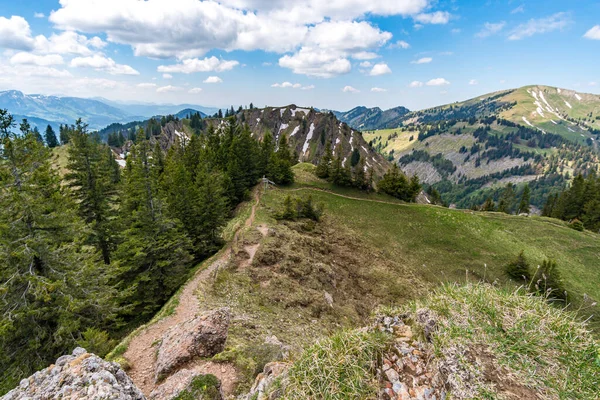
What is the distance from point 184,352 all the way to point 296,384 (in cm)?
956

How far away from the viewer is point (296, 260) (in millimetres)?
30938

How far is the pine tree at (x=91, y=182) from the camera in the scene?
3148 cm

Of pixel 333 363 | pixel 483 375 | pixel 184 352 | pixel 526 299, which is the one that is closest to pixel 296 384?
pixel 333 363

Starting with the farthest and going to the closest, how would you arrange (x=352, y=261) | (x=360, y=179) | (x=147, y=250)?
(x=360, y=179)
(x=352, y=261)
(x=147, y=250)

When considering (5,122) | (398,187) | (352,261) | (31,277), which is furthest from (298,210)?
(5,122)

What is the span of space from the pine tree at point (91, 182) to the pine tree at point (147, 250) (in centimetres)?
858

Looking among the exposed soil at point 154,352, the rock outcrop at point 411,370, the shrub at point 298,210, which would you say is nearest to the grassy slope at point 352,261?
the exposed soil at point 154,352

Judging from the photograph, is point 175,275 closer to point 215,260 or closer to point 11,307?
point 215,260

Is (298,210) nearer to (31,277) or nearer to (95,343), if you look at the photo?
(95,343)

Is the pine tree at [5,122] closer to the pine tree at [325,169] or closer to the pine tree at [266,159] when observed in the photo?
the pine tree at [266,159]

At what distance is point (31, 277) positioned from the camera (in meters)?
16.1

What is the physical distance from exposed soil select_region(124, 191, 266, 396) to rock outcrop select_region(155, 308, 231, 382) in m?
0.51

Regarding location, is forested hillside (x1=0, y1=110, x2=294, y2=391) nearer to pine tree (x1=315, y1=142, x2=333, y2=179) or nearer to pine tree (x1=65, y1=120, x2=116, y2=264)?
pine tree (x1=65, y1=120, x2=116, y2=264)

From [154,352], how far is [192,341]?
3.37 meters
